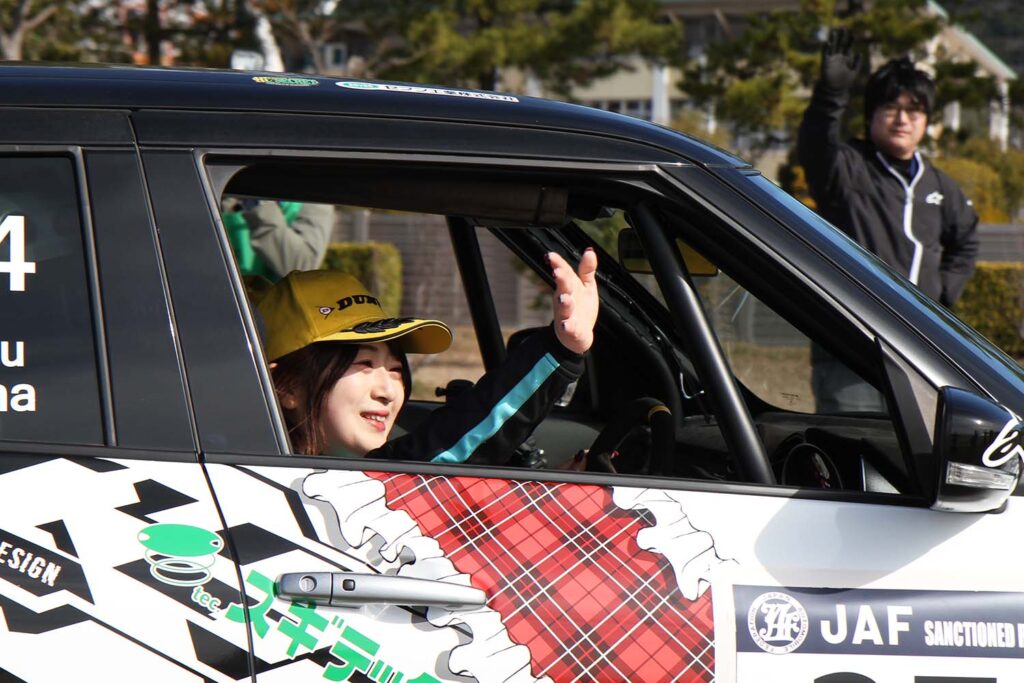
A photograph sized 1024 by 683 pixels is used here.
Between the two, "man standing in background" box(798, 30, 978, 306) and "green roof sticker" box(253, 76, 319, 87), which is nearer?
"green roof sticker" box(253, 76, 319, 87)

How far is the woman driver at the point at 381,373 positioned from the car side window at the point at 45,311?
0.40m

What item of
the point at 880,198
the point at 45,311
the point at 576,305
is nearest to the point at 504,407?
the point at 576,305

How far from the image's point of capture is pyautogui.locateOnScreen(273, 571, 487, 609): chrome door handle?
1683 millimetres

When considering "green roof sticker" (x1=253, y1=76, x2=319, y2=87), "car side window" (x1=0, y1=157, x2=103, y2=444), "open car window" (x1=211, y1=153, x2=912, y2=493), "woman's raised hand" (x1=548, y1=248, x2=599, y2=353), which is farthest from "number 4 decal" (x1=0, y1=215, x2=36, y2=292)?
"woman's raised hand" (x1=548, y1=248, x2=599, y2=353)

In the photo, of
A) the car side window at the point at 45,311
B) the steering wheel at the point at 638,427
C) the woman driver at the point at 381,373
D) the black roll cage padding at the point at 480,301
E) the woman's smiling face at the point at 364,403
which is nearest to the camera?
the car side window at the point at 45,311

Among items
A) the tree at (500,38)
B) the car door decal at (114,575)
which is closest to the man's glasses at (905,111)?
the car door decal at (114,575)

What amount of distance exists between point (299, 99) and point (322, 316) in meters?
0.52

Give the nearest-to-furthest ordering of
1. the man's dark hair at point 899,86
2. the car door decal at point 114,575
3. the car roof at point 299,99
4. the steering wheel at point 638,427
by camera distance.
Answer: the car door decal at point 114,575 → the car roof at point 299,99 → the steering wheel at point 638,427 → the man's dark hair at point 899,86

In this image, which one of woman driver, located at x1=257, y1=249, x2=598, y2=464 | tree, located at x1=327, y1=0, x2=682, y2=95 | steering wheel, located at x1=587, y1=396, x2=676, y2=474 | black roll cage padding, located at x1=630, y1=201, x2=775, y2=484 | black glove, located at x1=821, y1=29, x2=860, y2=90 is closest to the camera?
black roll cage padding, located at x1=630, y1=201, x2=775, y2=484

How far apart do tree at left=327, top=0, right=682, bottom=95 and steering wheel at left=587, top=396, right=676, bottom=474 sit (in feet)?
47.4

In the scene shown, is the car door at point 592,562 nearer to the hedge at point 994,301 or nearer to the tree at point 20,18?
the hedge at point 994,301

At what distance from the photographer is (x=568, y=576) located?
69.7 inches

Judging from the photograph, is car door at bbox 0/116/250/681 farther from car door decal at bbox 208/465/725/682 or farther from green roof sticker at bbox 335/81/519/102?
green roof sticker at bbox 335/81/519/102

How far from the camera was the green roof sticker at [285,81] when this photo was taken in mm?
1997
